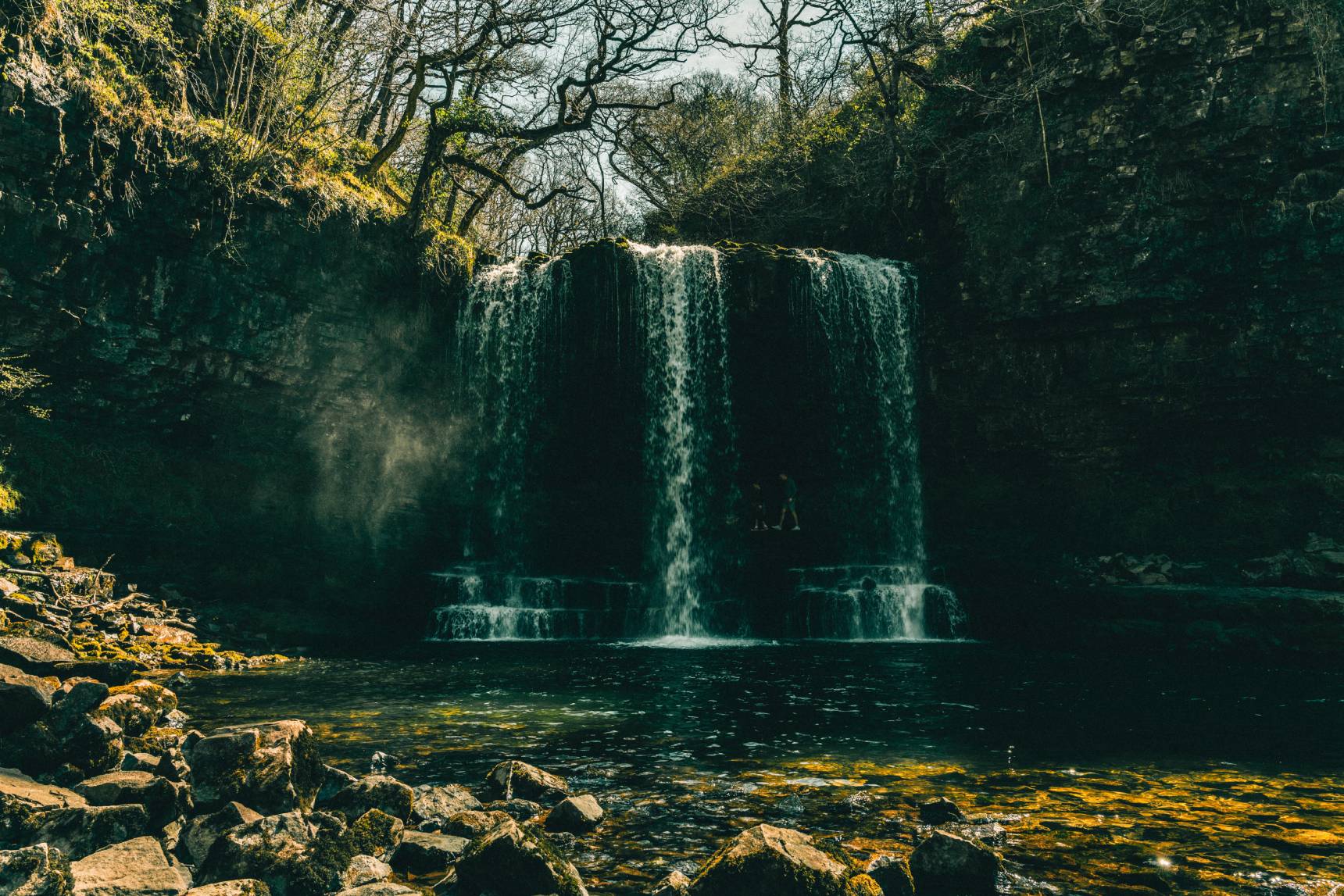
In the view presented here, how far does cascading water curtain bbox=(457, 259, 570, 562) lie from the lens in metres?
17.4

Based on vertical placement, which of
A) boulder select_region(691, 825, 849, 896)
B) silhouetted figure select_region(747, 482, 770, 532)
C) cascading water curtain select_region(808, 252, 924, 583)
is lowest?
boulder select_region(691, 825, 849, 896)

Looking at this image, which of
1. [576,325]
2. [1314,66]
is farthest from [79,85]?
[1314,66]

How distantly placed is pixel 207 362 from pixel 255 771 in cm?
1229

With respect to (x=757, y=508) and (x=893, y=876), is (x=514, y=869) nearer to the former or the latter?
(x=893, y=876)

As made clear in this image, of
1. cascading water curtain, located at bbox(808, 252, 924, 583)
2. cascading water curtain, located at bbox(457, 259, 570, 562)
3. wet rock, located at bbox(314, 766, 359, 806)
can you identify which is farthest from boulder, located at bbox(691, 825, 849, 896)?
cascading water curtain, located at bbox(457, 259, 570, 562)

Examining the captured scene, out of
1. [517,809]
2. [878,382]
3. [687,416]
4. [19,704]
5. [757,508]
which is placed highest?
[878,382]

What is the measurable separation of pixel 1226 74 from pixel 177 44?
64.1ft

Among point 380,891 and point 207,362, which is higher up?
point 207,362

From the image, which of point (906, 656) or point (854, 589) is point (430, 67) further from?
point (906, 656)

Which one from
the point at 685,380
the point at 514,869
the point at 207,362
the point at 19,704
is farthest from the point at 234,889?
the point at 685,380

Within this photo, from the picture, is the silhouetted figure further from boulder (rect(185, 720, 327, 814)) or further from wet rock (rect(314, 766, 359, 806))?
boulder (rect(185, 720, 327, 814))

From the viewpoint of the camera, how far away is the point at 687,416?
1711 cm

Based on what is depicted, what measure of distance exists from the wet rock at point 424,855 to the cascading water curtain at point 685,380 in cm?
1301

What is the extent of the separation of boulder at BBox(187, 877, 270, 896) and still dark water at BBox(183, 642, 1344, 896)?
1.46 m
